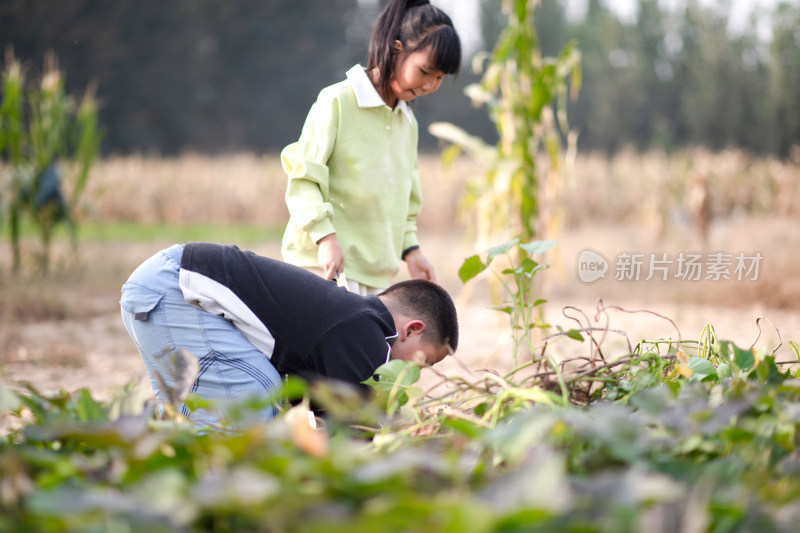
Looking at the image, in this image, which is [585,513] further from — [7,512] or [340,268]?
[340,268]

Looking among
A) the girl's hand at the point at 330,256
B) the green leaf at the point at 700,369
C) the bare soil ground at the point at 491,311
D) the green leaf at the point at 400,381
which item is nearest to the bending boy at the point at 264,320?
the girl's hand at the point at 330,256

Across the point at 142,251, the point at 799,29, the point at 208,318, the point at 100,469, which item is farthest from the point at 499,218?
the point at 799,29

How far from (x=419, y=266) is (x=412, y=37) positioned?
0.63 m

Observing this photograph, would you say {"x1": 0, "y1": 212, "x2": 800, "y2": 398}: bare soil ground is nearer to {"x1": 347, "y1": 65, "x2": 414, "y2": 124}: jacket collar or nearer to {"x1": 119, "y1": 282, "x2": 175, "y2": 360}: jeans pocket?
{"x1": 347, "y1": 65, "x2": 414, "y2": 124}: jacket collar

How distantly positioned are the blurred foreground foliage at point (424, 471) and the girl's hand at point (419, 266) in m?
1.29

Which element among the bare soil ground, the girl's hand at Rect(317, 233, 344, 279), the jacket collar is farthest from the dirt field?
the jacket collar

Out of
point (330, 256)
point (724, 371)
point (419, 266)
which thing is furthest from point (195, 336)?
point (724, 371)

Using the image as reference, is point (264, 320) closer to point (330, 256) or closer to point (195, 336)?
point (195, 336)

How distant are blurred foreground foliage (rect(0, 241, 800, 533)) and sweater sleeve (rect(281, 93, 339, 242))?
3.39 feet

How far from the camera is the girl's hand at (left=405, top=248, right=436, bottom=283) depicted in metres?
2.04

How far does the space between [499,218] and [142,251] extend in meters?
4.97

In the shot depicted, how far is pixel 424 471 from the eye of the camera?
51 centimetres

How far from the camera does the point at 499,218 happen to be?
11.0 ft

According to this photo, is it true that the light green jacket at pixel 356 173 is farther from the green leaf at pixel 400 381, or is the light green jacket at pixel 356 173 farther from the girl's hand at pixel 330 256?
the green leaf at pixel 400 381
